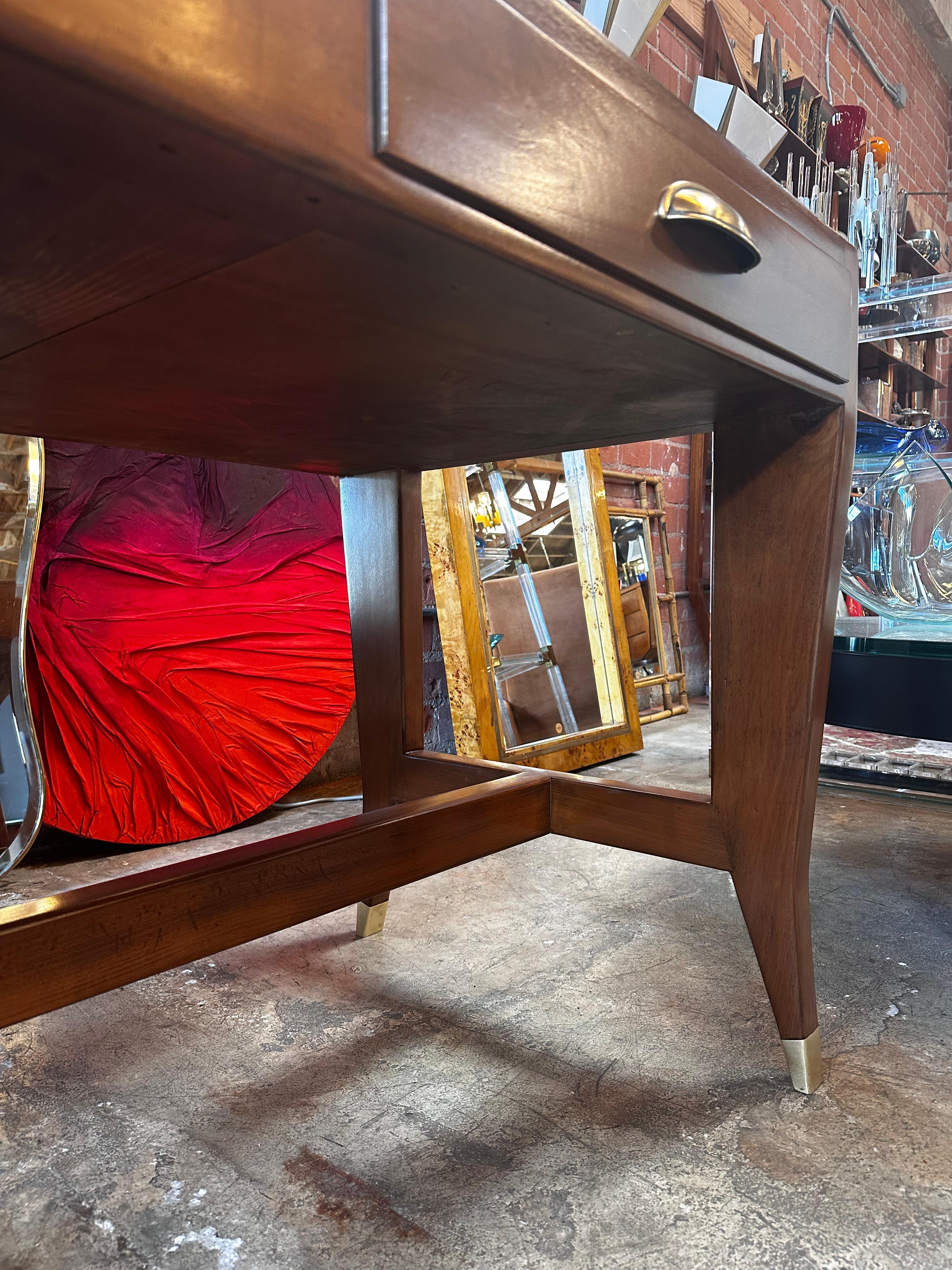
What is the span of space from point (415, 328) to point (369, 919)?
0.99 m

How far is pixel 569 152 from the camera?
0.47 meters

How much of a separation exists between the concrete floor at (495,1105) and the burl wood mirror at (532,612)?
1.01 m

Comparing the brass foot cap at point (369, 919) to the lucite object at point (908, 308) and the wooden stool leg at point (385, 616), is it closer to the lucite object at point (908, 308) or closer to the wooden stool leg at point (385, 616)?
the wooden stool leg at point (385, 616)

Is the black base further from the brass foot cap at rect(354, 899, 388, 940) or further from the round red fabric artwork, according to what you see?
the round red fabric artwork

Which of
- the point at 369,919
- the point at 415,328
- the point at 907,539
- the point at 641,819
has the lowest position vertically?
the point at 369,919

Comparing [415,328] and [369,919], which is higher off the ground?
[415,328]

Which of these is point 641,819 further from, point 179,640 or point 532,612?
point 532,612

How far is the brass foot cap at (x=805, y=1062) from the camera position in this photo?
86 centimetres

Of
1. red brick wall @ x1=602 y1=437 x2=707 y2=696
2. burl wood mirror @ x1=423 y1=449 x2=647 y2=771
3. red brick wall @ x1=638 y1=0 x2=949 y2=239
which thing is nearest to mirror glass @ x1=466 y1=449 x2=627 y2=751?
burl wood mirror @ x1=423 y1=449 x2=647 y2=771

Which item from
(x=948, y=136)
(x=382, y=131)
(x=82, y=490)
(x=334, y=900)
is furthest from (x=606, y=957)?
(x=948, y=136)

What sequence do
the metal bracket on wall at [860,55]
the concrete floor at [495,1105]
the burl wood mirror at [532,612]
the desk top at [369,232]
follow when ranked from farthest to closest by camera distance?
the metal bracket on wall at [860,55], the burl wood mirror at [532,612], the concrete floor at [495,1105], the desk top at [369,232]

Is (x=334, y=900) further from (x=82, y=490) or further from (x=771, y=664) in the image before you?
(x=82, y=490)

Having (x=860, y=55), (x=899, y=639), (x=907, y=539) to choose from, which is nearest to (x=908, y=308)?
(x=907, y=539)

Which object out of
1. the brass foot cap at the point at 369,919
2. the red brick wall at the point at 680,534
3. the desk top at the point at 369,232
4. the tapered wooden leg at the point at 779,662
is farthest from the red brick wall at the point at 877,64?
the brass foot cap at the point at 369,919
